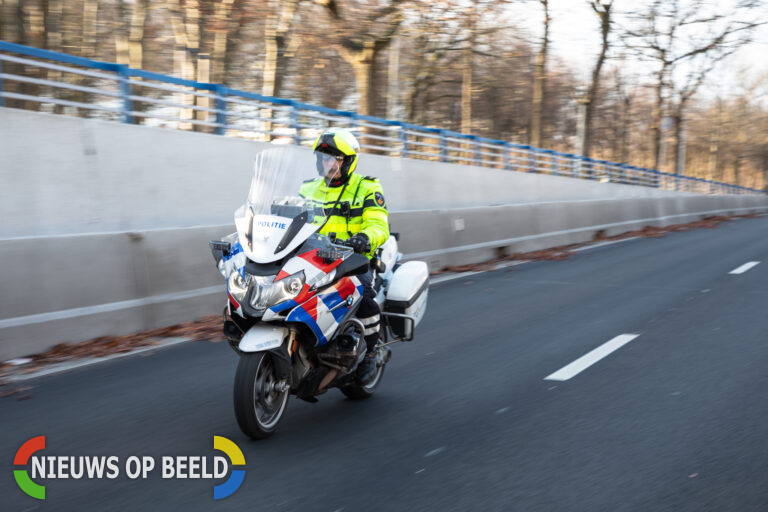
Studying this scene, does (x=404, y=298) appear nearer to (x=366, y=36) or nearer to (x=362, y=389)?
(x=362, y=389)

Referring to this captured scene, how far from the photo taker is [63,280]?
7.70m

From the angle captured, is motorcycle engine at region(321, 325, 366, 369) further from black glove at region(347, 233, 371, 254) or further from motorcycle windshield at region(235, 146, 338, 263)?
motorcycle windshield at region(235, 146, 338, 263)

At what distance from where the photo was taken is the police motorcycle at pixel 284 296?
4.61 meters

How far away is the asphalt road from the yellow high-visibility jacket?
1.22m

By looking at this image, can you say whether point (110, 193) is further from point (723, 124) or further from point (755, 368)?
point (723, 124)

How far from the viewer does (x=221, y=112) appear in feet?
42.8

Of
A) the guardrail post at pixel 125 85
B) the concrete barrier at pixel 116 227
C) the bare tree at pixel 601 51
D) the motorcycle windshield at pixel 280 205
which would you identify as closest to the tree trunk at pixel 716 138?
the bare tree at pixel 601 51

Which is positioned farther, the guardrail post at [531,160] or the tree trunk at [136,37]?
the guardrail post at [531,160]

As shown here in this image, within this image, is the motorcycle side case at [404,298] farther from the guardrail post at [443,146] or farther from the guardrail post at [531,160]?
the guardrail post at [531,160]

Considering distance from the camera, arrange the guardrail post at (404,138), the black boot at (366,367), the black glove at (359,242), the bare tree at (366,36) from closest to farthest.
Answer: the black glove at (359,242) < the black boot at (366,367) < the guardrail post at (404,138) < the bare tree at (366,36)

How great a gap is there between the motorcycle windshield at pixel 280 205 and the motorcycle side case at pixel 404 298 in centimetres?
85

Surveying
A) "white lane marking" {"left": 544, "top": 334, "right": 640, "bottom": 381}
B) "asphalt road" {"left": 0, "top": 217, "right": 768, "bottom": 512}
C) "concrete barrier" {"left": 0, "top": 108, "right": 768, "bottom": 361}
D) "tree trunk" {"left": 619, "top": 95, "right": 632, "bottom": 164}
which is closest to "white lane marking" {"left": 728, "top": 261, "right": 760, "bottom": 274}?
"concrete barrier" {"left": 0, "top": 108, "right": 768, "bottom": 361}

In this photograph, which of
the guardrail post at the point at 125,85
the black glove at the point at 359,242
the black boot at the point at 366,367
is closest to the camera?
the black glove at the point at 359,242

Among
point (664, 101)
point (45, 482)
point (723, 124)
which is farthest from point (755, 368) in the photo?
point (723, 124)
